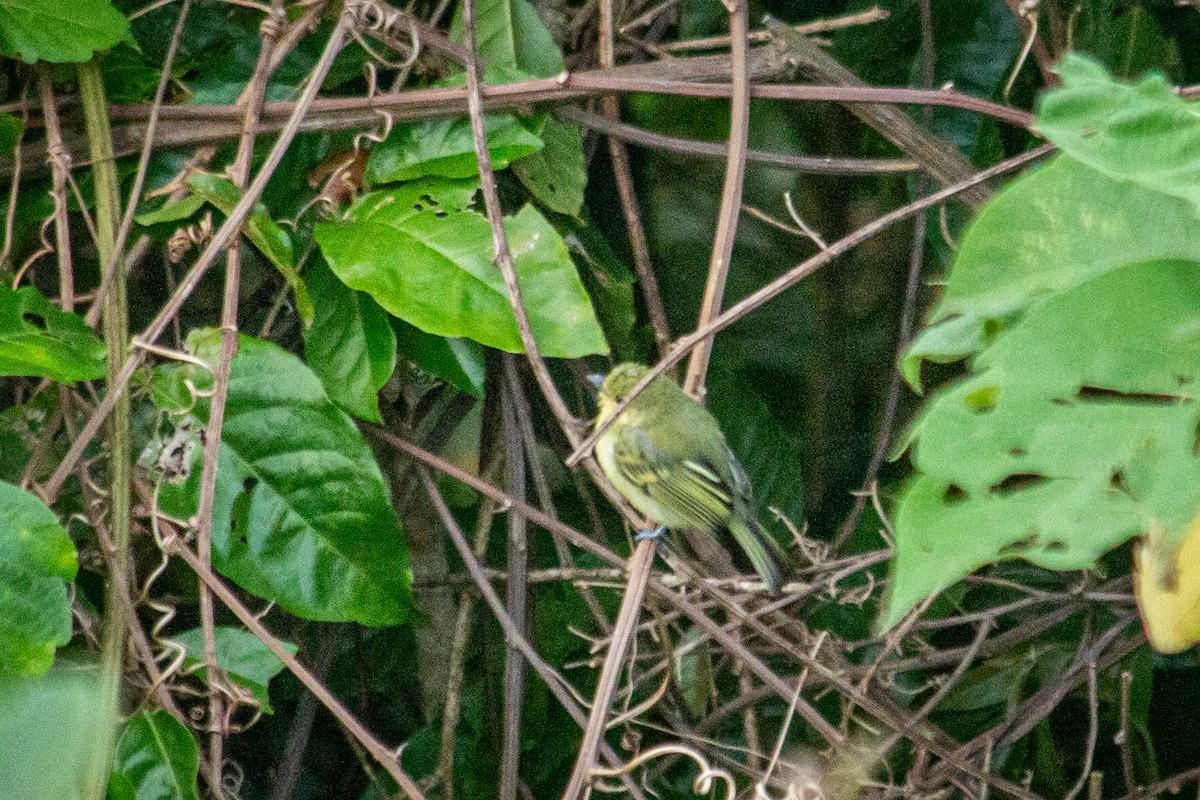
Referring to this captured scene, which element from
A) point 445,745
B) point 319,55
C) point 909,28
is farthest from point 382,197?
point 909,28

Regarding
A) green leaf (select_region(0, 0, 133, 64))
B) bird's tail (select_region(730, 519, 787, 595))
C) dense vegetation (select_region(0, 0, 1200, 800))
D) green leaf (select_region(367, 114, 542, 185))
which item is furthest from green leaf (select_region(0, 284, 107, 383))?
bird's tail (select_region(730, 519, 787, 595))

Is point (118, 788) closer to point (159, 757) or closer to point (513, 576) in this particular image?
point (159, 757)

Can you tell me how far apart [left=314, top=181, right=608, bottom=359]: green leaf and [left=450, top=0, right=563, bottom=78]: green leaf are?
0.38 meters

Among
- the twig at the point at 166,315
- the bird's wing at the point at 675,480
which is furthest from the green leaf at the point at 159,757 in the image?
the bird's wing at the point at 675,480

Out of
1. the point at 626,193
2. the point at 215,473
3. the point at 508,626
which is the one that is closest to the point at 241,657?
the point at 215,473

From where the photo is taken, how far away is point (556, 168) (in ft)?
6.86

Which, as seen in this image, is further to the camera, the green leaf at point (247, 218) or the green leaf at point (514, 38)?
the green leaf at point (514, 38)

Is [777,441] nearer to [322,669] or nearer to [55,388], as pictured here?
[322,669]

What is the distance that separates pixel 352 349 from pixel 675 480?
0.87 meters

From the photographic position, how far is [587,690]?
247 cm

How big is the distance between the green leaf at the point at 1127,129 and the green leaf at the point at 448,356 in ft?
3.70

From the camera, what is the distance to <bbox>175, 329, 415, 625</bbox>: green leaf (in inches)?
69.6

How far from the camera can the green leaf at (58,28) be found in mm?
1810

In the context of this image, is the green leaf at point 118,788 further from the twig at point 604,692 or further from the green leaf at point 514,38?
the green leaf at point 514,38
